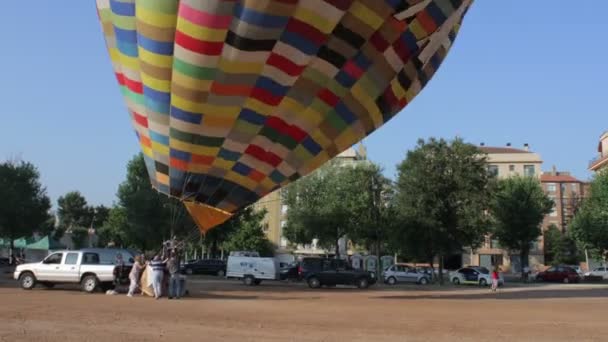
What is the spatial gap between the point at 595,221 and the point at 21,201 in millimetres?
42553

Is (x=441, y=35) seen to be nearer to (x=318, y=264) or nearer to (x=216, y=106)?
(x=216, y=106)

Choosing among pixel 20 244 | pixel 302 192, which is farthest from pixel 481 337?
pixel 20 244

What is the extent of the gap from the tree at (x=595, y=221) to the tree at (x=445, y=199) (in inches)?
431

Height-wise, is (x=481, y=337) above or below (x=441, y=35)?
below

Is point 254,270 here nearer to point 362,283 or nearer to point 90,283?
point 362,283

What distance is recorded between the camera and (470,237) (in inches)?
1522

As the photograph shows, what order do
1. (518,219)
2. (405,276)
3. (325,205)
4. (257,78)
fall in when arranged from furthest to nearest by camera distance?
1. (518,219)
2. (325,205)
3. (405,276)
4. (257,78)

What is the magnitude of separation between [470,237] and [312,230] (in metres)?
13.5

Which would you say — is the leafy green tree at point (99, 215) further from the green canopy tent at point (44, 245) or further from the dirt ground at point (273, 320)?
the dirt ground at point (273, 320)

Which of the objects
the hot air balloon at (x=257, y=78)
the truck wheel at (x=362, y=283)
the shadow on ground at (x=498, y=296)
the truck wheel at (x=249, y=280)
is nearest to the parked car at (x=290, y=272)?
the truck wheel at (x=249, y=280)

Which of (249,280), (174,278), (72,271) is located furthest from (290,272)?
(174,278)

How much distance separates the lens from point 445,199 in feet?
127

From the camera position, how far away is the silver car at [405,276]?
41031 mm

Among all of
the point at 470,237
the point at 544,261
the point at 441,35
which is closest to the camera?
the point at 441,35
